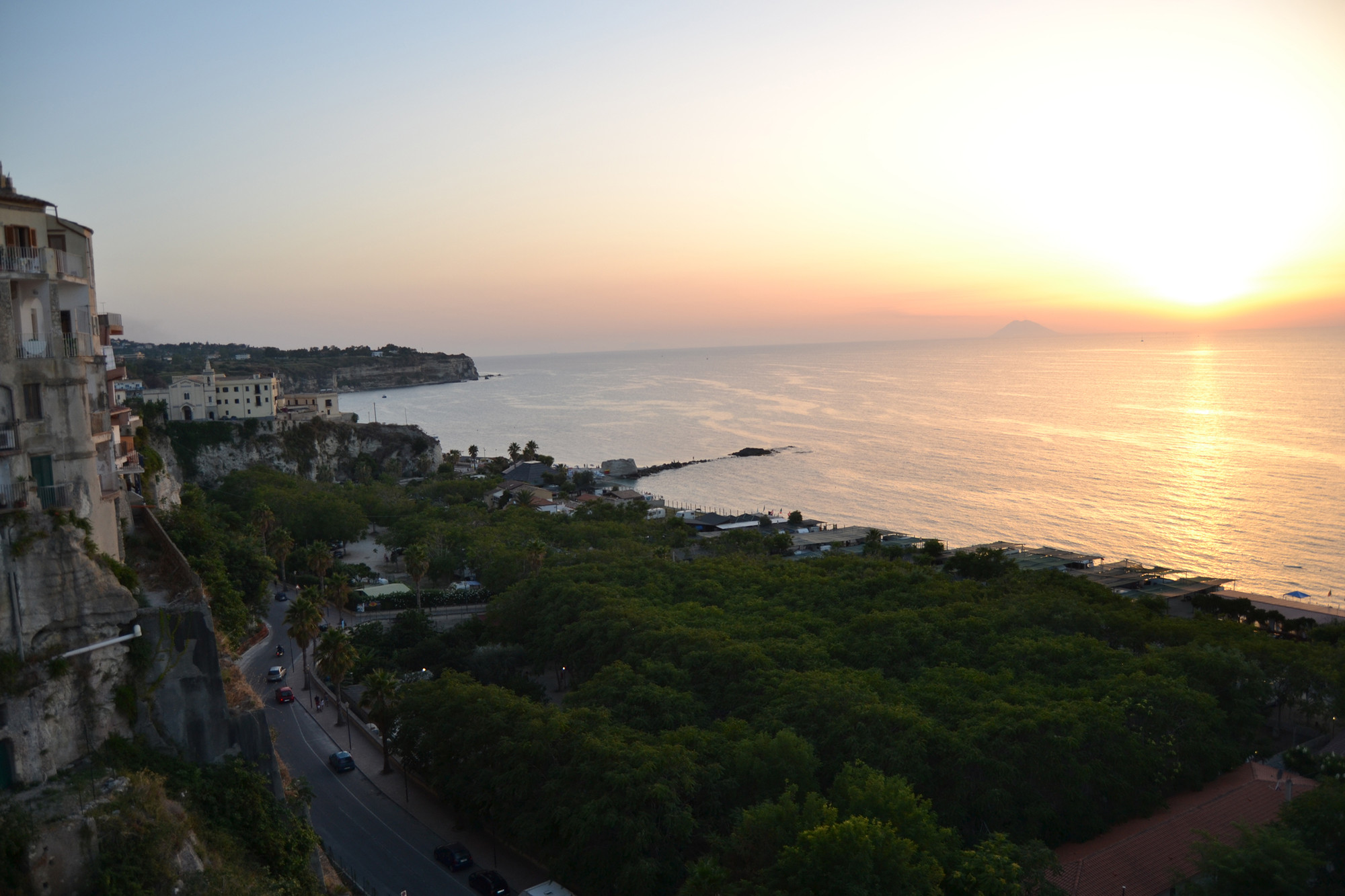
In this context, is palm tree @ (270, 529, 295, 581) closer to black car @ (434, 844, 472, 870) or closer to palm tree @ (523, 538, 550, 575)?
palm tree @ (523, 538, 550, 575)

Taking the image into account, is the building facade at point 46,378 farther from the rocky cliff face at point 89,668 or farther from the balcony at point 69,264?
the rocky cliff face at point 89,668

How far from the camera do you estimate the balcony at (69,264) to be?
18.7 meters

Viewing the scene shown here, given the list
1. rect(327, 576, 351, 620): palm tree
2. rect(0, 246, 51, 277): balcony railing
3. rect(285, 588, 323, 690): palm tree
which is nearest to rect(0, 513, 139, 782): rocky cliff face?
rect(0, 246, 51, 277): balcony railing

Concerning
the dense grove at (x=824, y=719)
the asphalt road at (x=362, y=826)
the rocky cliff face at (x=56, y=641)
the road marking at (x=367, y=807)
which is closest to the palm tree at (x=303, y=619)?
the asphalt road at (x=362, y=826)

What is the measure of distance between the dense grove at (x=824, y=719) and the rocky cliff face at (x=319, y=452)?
53837 millimetres

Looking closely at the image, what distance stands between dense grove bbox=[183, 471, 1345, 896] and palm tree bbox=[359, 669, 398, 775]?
76cm

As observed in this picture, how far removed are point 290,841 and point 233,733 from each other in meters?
2.85

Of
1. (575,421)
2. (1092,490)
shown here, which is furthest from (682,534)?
(575,421)

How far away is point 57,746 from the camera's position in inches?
639

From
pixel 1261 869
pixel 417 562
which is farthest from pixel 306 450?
pixel 1261 869

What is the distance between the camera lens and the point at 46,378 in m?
17.2

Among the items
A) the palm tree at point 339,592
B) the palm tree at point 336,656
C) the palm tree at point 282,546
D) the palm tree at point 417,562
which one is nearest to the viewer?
the palm tree at point 336,656

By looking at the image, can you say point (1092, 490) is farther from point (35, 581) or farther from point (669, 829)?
point (35, 581)

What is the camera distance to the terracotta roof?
71.3 feet
